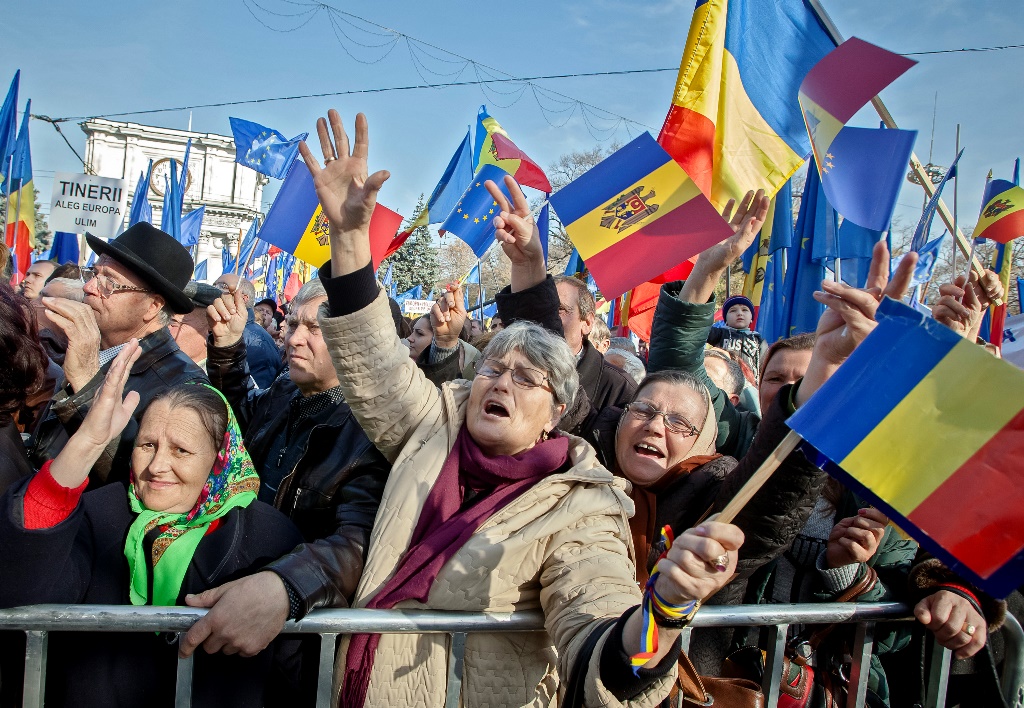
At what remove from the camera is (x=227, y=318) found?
371 cm

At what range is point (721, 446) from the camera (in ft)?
11.2

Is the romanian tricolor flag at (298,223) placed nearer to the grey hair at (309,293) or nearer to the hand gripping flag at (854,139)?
the grey hair at (309,293)

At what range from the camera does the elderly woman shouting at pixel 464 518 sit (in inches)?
81.8

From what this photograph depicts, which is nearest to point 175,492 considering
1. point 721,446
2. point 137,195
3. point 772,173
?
point 721,446

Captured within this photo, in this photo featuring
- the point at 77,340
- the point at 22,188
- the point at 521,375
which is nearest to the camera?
the point at 521,375

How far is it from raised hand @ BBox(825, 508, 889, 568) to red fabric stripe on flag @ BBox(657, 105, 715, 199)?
2.03 metres

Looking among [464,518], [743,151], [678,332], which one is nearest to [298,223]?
[743,151]

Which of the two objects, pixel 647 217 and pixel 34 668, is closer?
pixel 34 668

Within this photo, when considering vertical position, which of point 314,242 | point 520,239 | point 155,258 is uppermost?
point 314,242

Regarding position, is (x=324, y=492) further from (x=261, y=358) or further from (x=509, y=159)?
(x=509, y=159)

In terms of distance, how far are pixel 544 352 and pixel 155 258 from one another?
6.48 feet

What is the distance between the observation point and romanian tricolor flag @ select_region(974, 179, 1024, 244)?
6.46 metres

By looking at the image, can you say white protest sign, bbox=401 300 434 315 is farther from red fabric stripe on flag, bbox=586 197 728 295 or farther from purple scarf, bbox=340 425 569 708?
purple scarf, bbox=340 425 569 708

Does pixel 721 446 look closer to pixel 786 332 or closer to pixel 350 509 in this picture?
pixel 350 509
